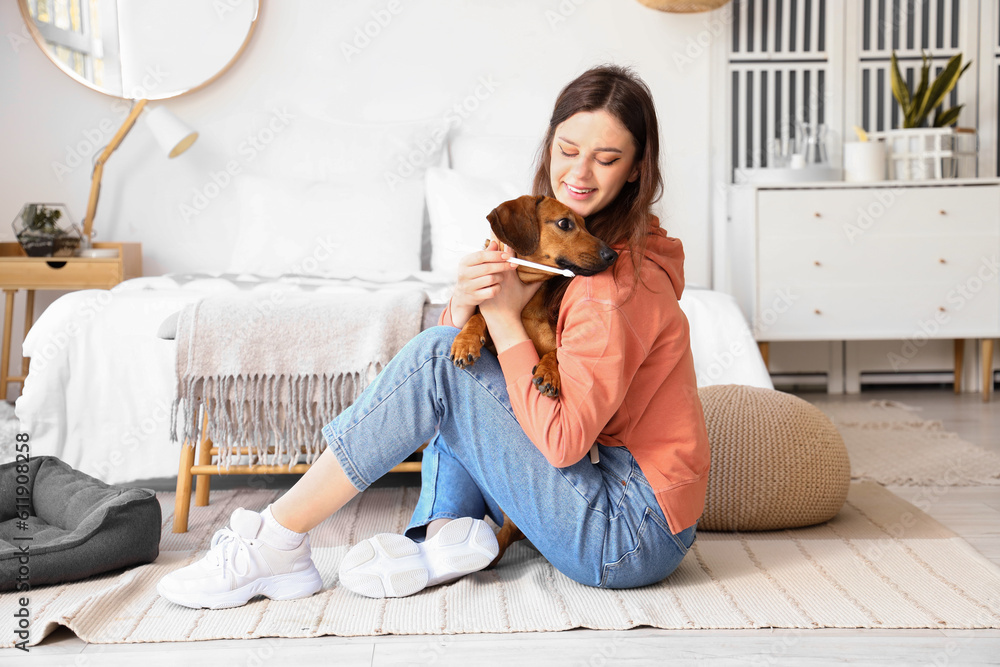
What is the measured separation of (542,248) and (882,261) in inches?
104

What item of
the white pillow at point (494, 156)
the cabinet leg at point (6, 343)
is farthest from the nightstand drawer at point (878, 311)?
the cabinet leg at point (6, 343)

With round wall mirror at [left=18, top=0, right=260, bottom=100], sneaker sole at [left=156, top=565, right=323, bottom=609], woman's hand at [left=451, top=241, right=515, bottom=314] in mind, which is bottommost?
sneaker sole at [left=156, top=565, right=323, bottom=609]

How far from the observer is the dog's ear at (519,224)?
120cm

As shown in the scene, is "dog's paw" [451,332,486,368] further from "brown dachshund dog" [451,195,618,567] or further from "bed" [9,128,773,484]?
"bed" [9,128,773,484]

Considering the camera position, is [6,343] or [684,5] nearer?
[6,343]

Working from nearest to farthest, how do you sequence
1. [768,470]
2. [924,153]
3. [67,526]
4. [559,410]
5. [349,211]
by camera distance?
[559,410]
[67,526]
[768,470]
[349,211]
[924,153]

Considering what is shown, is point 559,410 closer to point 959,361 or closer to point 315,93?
point 315,93

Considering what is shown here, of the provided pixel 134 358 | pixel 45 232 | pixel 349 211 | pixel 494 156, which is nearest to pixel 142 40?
pixel 45 232

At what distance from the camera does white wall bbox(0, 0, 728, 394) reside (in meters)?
3.62

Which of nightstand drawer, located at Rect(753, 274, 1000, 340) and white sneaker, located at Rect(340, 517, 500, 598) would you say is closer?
white sneaker, located at Rect(340, 517, 500, 598)

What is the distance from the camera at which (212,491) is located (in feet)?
7.04

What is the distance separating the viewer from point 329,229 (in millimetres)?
3225

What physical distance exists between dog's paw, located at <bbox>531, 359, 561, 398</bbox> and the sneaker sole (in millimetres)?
510

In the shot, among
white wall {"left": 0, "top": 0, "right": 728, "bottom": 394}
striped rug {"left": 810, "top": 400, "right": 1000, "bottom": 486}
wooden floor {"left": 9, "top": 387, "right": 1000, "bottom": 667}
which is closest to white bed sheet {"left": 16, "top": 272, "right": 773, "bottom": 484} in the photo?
striped rug {"left": 810, "top": 400, "right": 1000, "bottom": 486}
